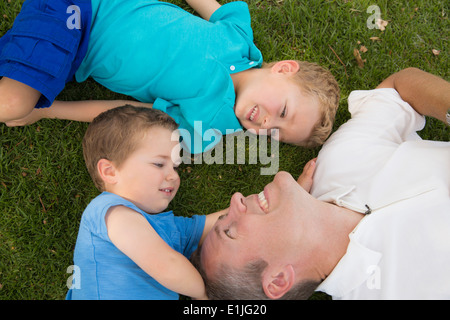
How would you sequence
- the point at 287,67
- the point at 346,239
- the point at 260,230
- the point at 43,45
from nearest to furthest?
the point at 260,230
the point at 346,239
the point at 43,45
the point at 287,67

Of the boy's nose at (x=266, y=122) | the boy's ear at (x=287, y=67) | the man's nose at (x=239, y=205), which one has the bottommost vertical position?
the man's nose at (x=239, y=205)

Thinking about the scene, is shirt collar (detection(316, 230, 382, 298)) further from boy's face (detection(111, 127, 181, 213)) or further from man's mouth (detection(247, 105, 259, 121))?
boy's face (detection(111, 127, 181, 213))

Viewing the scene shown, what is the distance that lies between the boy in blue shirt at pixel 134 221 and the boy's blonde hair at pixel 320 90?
1.20 metres

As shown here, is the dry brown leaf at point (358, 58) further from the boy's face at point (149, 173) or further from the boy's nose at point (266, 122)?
the boy's face at point (149, 173)

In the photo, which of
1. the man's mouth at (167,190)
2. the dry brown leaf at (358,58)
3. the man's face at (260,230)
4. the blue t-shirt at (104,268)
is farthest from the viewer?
the dry brown leaf at (358,58)

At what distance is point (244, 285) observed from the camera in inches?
98.7

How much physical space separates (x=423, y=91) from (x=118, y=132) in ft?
8.31

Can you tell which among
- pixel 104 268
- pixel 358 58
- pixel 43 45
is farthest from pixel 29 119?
pixel 358 58

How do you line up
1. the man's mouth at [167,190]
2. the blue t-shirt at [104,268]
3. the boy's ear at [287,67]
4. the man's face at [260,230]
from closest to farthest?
the man's face at [260,230], the blue t-shirt at [104,268], the man's mouth at [167,190], the boy's ear at [287,67]

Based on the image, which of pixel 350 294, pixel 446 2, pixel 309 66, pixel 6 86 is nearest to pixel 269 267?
pixel 350 294

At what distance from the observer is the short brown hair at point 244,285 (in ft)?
8.07

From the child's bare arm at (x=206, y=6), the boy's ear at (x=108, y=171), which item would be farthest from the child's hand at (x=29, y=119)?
the child's bare arm at (x=206, y=6)

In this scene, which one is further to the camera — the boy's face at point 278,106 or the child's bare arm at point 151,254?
the boy's face at point 278,106

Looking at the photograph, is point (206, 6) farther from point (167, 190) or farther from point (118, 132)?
point (167, 190)
